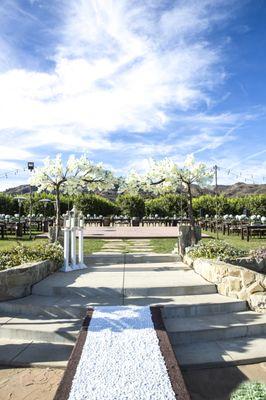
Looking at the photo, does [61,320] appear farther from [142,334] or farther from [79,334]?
[142,334]

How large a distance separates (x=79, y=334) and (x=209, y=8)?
661 cm

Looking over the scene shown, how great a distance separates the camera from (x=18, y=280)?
5.84 metres

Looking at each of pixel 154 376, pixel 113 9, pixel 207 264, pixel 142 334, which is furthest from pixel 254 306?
pixel 113 9

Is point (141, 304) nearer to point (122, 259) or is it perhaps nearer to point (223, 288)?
point (223, 288)

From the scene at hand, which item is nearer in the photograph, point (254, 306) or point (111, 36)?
point (254, 306)

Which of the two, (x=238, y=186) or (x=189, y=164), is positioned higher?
(x=238, y=186)

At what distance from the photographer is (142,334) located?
436 cm

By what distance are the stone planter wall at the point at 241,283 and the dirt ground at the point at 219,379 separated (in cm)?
142

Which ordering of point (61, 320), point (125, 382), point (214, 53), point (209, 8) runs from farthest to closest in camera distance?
point (214, 53) → point (209, 8) → point (61, 320) → point (125, 382)

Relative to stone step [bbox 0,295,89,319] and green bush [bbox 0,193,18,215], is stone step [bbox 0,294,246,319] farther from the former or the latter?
green bush [bbox 0,193,18,215]

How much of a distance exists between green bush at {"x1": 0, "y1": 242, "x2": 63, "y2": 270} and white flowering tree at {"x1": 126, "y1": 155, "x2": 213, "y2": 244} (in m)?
2.68

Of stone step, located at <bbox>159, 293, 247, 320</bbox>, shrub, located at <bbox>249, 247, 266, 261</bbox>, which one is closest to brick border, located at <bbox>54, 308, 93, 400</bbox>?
stone step, located at <bbox>159, 293, 247, 320</bbox>

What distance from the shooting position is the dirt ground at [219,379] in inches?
137

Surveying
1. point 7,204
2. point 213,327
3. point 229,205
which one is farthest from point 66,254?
point 229,205
